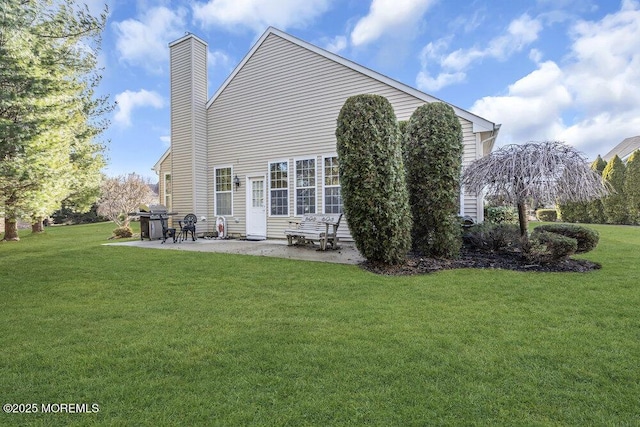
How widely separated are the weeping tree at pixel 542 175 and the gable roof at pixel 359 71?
67.1 inches

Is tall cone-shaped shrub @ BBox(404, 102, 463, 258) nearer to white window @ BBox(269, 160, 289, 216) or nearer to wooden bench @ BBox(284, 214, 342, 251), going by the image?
wooden bench @ BBox(284, 214, 342, 251)

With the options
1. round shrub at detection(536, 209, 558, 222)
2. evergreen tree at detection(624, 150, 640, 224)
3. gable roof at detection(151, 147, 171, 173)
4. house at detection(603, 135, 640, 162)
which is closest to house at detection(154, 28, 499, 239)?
gable roof at detection(151, 147, 171, 173)

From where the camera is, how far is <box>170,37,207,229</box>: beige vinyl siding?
11.7m

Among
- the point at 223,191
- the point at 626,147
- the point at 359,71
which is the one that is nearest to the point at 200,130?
the point at 223,191

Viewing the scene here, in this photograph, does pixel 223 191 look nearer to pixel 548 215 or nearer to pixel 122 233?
pixel 122 233

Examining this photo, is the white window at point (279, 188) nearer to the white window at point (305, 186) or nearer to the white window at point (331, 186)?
the white window at point (305, 186)

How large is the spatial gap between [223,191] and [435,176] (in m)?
Answer: 7.95

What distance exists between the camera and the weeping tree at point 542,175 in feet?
20.2

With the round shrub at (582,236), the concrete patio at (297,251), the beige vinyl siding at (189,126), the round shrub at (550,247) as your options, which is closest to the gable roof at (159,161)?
the beige vinyl siding at (189,126)

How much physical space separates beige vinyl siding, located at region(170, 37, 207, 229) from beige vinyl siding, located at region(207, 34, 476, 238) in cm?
38

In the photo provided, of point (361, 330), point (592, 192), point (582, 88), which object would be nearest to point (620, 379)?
point (361, 330)

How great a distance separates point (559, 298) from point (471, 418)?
10.2 ft

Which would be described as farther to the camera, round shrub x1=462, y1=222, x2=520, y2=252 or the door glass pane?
the door glass pane

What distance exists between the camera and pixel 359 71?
31.3 feet
